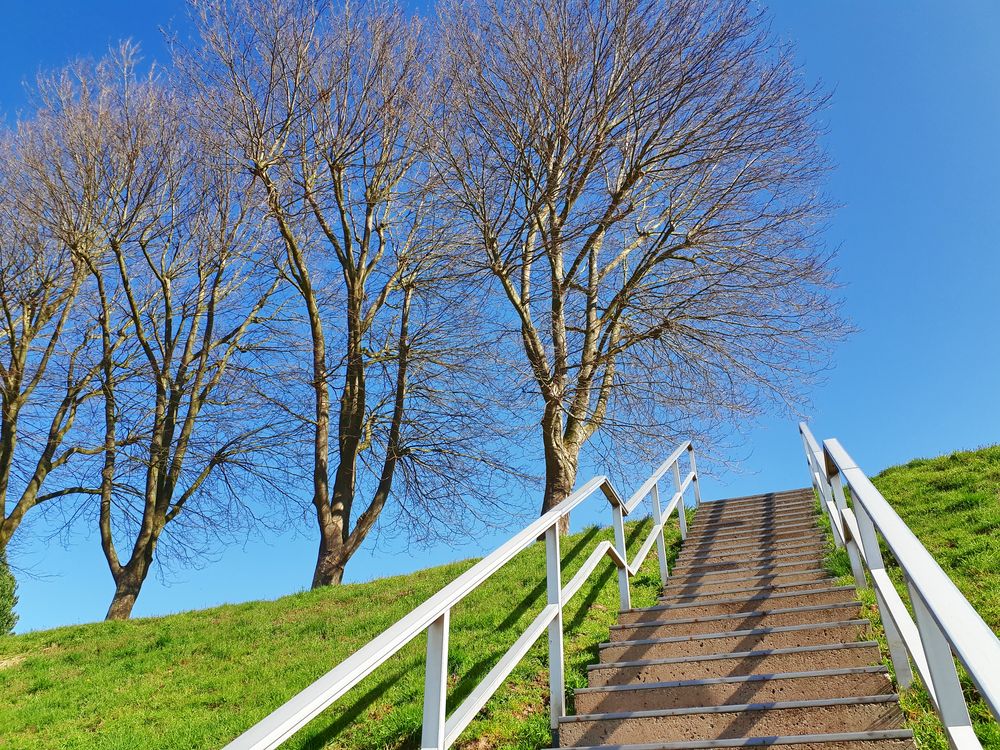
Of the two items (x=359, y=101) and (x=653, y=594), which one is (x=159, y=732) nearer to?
(x=653, y=594)

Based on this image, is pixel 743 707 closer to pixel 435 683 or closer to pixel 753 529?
pixel 435 683

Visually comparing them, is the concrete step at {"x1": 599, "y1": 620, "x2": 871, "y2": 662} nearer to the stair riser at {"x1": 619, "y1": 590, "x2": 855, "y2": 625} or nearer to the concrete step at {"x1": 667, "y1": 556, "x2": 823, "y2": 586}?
the stair riser at {"x1": 619, "y1": 590, "x2": 855, "y2": 625}

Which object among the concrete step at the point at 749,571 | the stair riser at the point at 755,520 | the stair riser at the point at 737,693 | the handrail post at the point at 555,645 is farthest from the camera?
the stair riser at the point at 755,520

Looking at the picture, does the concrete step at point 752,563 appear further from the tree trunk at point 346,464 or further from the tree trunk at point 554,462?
the tree trunk at point 346,464

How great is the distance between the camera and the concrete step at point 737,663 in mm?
4695

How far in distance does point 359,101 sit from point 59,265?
6.93 metres

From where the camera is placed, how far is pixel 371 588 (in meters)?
10.1

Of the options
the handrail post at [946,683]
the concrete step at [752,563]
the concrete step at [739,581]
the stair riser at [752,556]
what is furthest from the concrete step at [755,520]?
the handrail post at [946,683]

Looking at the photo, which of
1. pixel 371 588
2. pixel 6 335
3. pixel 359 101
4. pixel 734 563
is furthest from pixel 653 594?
pixel 6 335

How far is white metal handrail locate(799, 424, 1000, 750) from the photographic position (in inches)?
70.1

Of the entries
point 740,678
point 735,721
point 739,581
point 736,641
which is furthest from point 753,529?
point 735,721

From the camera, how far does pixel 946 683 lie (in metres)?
2.60

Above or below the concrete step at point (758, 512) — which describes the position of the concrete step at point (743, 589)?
below

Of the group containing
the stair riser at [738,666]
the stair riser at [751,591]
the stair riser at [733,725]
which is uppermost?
the stair riser at [751,591]
